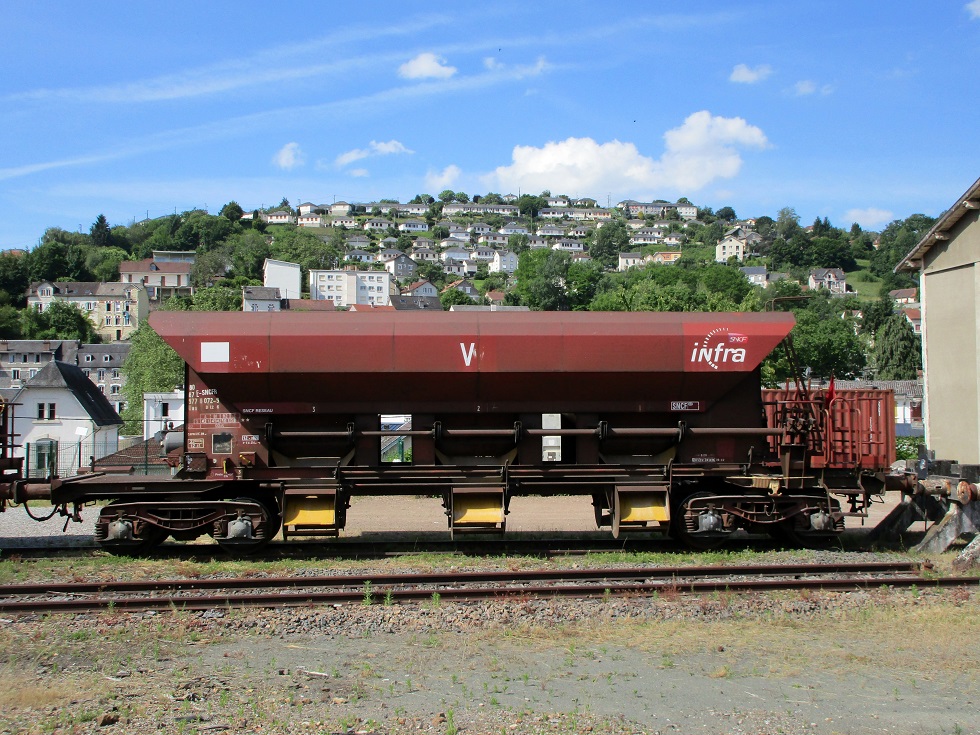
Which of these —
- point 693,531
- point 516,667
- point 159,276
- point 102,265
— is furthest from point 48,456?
point 102,265

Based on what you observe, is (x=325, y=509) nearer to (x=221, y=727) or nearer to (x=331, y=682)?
(x=331, y=682)

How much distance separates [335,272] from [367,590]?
506ft

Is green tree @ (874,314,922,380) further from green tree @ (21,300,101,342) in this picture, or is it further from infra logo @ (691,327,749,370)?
green tree @ (21,300,101,342)

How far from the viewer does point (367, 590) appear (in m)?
10.2

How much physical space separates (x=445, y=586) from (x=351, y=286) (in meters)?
152

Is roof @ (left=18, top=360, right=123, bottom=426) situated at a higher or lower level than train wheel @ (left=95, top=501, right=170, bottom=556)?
higher

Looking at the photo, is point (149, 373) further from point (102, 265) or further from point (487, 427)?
point (102, 265)

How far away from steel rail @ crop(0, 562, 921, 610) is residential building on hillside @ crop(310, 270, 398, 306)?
14752cm

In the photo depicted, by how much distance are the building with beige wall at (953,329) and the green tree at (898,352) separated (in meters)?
74.0

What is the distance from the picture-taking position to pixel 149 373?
6297cm

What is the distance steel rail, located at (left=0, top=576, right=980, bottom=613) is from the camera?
9.83 metres

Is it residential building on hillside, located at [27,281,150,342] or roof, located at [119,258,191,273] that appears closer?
residential building on hillside, located at [27,281,150,342]

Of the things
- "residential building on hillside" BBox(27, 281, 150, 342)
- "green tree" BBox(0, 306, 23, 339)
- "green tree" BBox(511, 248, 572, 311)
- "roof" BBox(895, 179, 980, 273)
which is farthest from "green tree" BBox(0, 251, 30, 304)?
Result: "roof" BBox(895, 179, 980, 273)

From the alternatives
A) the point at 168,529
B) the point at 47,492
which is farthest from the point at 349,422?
the point at 47,492
